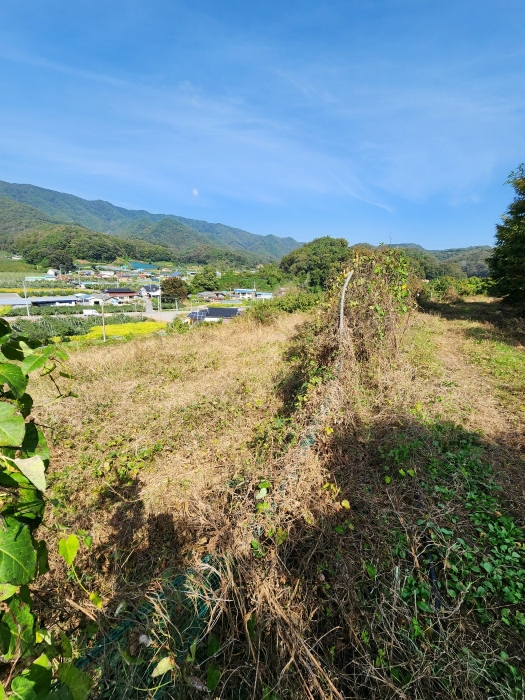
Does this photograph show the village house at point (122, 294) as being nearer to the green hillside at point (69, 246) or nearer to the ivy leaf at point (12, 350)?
the green hillside at point (69, 246)

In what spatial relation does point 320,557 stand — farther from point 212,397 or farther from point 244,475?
point 212,397

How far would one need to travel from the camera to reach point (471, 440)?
313 cm

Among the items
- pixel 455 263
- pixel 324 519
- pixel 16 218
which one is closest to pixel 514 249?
pixel 324 519

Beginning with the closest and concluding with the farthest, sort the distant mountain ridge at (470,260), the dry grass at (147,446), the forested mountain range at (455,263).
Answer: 1. the dry grass at (147,446)
2. the forested mountain range at (455,263)
3. the distant mountain ridge at (470,260)

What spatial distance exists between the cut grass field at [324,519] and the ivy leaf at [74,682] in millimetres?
467

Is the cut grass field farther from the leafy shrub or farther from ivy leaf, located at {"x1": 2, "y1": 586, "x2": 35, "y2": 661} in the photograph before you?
the leafy shrub

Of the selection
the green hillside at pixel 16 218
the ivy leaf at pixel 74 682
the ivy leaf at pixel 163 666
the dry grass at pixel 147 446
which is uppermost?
the green hillside at pixel 16 218

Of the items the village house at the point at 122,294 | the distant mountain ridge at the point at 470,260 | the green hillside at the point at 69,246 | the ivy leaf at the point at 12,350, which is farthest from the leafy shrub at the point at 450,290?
the green hillside at the point at 69,246

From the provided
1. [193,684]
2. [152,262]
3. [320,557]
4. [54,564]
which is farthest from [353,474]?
[152,262]

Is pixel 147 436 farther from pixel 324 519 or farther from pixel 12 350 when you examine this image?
pixel 12 350

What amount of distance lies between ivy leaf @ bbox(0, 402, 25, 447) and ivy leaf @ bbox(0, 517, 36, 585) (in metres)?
0.18

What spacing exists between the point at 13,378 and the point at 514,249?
13308mm

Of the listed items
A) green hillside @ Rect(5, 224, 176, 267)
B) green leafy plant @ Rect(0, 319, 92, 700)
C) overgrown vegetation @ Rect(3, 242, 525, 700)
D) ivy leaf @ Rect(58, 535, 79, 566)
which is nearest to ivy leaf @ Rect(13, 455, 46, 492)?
green leafy plant @ Rect(0, 319, 92, 700)

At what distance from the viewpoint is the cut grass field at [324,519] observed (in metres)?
1.38
